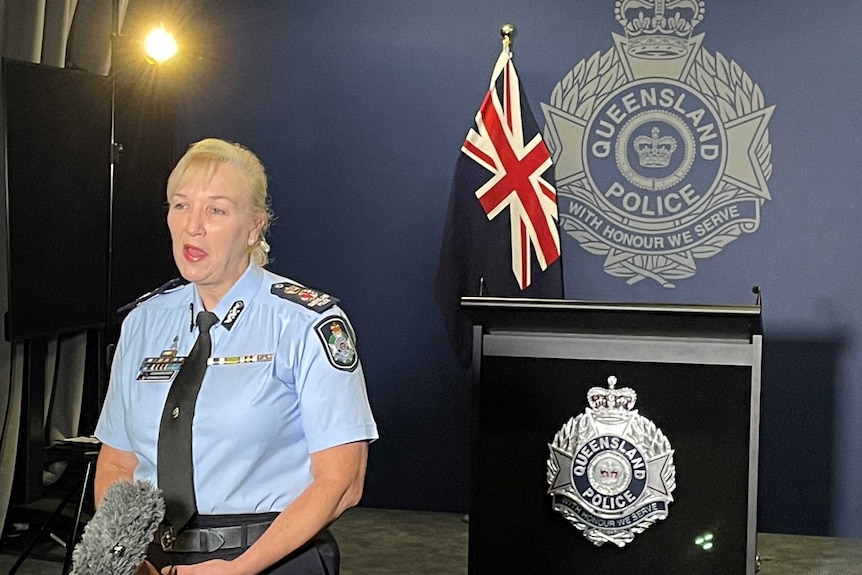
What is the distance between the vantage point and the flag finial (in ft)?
16.2

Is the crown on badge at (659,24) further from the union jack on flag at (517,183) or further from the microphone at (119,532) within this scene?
the microphone at (119,532)

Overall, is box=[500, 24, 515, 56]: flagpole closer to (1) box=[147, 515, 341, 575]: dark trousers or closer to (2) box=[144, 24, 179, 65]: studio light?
(2) box=[144, 24, 179, 65]: studio light

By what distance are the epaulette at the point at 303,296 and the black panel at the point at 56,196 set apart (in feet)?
7.27

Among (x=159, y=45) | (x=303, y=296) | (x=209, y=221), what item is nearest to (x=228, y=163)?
(x=209, y=221)

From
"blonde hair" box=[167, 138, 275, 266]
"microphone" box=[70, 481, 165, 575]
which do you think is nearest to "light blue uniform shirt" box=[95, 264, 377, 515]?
"blonde hair" box=[167, 138, 275, 266]

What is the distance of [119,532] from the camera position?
1.53 metres

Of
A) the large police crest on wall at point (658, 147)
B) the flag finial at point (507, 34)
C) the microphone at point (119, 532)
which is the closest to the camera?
the microphone at point (119, 532)

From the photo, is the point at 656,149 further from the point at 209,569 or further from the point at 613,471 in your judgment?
the point at 209,569

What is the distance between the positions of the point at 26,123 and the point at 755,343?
2498 mm

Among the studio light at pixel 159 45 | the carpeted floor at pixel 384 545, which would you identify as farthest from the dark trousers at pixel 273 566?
the studio light at pixel 159 45

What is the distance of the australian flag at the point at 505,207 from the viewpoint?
4719 mm

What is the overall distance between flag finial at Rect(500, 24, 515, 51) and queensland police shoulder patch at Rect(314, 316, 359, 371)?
322 centimetres

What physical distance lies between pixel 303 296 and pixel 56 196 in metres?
2.49

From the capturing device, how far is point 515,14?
5.00 meters
